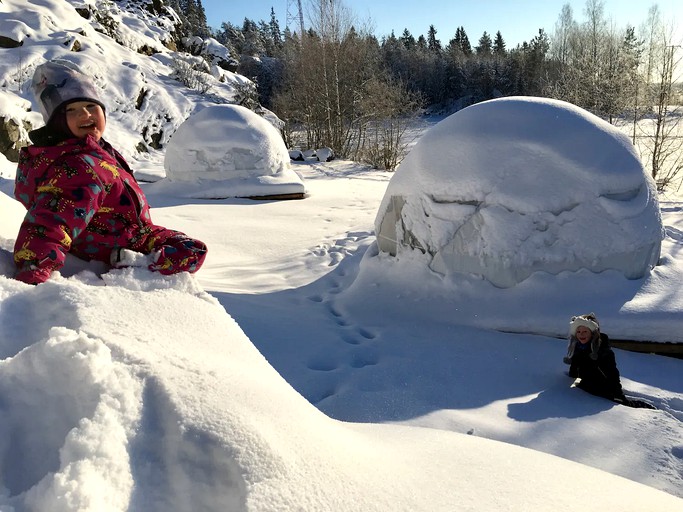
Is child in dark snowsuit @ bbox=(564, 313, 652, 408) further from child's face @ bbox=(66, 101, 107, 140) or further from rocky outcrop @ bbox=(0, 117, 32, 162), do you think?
rocky outcrop @ bbox=(0, 117, 32, 162)

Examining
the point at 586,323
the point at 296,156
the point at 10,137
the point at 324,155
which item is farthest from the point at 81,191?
the point at 324,155

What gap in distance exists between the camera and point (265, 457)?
2.93ft

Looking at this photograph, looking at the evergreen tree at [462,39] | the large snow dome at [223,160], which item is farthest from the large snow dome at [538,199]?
the evergreen tree at [462,39]

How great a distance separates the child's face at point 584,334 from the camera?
3006 millimetres

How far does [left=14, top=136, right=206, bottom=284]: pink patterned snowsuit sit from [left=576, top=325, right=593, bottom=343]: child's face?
7.84ft

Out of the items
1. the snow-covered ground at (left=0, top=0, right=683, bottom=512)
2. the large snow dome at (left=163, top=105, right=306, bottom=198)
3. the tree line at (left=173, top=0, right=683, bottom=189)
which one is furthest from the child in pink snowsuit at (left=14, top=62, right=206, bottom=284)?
the tree line at (left=173, top=0, right=683, bottom=189)

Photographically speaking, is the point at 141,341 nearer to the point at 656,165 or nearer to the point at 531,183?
the point at 531,183

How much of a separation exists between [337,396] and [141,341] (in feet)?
6.63

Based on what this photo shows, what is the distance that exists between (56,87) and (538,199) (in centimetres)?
329

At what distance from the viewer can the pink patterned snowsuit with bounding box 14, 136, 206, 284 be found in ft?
4.69

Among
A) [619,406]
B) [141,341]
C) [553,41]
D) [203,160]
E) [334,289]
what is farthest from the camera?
[553,41]

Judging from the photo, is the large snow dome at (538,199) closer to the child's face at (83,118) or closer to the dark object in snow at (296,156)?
the child's face at (83,118)

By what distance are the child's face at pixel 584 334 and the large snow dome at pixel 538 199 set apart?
906 millimetres

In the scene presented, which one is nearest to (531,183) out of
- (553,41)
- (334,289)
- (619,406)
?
(619,406)
